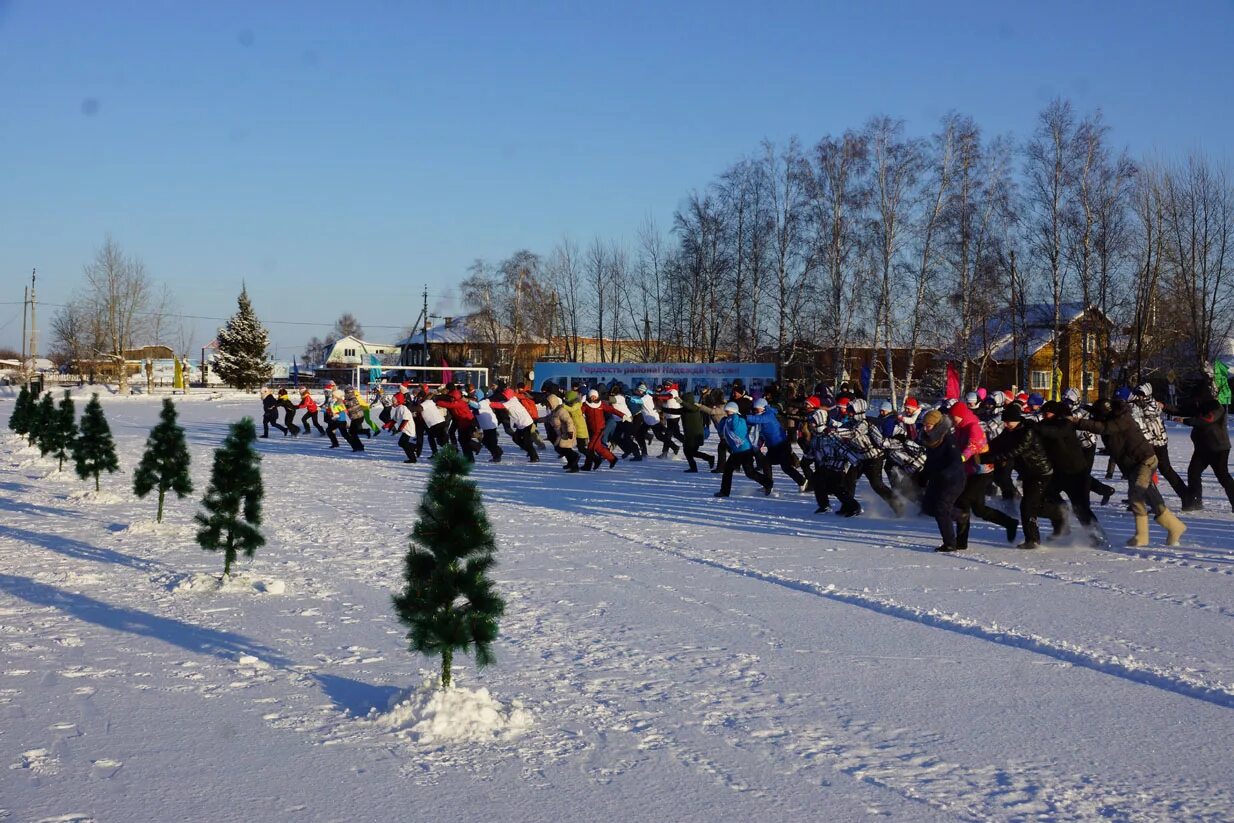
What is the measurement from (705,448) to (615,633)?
17615 millimetres

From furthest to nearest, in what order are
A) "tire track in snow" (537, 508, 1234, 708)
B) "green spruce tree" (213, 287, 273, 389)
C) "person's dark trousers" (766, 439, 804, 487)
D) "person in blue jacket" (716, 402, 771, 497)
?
"green spruce tree" (213, 287, 273, 389) < "person's dark trousers" (766, 439, 804, 487) < "person in blue jacket" (716, 402, 771, 497) < "tire track in snow" (537, 508, 1234, 708)

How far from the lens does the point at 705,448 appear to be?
24500 mm

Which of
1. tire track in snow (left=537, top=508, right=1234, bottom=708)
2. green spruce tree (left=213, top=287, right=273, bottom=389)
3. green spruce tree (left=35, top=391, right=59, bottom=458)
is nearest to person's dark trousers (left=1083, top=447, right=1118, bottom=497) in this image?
tire track in snow (left=537, top=508, right=1234, bottom=708)

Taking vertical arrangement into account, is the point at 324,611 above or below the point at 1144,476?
below

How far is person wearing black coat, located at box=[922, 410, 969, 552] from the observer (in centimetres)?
1049

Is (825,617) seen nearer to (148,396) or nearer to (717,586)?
(717,586)

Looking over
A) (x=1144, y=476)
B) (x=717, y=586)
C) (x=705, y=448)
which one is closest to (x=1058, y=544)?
(x=1144, y=476)

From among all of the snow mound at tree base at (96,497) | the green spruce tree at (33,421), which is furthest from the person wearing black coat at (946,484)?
the green spruce tree at (33,421)

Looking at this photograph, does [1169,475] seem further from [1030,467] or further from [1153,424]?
[1030,467]

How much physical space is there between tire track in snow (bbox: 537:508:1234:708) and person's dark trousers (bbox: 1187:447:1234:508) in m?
6.22

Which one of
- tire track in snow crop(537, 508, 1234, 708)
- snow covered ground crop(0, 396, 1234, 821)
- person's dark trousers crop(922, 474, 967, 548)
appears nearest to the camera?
snow covered ground crop(0, 396, 1234, 821)

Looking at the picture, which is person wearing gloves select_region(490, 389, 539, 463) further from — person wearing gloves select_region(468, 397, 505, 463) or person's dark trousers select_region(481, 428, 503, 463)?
person's dark trousers select_region(481, 428, 503, 463)

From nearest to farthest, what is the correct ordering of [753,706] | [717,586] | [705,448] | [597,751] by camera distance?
[597,751] → [753,706] → [717,586] → [705,448]

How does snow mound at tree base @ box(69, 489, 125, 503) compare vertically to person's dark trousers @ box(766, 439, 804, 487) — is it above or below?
below
